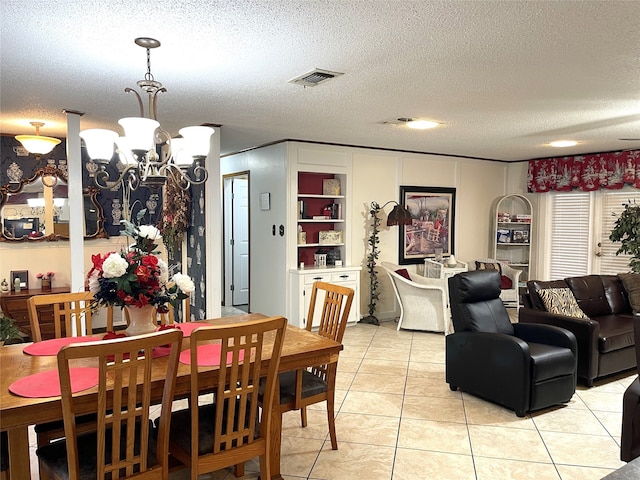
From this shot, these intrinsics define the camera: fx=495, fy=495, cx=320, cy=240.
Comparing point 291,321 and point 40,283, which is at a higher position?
point 40,283

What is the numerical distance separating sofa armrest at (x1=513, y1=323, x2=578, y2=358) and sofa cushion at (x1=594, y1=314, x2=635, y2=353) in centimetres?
47

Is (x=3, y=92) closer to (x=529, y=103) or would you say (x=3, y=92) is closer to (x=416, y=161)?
(x=529, y=103)

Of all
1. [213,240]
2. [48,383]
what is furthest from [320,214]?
[48,383]

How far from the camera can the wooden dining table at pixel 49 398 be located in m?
1.89

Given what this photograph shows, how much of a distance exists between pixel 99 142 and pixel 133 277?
2.81 ft

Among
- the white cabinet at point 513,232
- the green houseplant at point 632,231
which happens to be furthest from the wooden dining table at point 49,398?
the white cabinet at point 513,232

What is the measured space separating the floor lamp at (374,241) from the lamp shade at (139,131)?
4.32 m

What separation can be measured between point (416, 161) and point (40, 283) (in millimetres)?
5048

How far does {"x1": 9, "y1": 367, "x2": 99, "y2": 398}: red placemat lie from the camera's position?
78.7 inches

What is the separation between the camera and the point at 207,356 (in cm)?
247

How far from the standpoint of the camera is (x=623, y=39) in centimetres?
252

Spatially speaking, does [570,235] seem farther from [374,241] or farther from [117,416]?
[117,416]

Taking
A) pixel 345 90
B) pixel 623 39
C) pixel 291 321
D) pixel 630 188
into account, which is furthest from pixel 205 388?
pixel 630 188

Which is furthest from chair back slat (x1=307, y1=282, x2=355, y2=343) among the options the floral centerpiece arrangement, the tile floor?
the floral centerpiece arrangement
